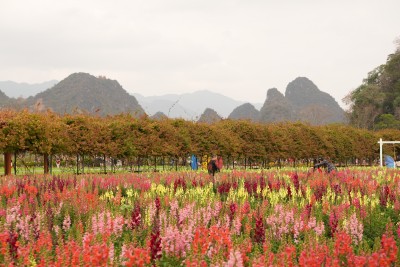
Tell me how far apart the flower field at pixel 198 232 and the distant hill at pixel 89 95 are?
111 m

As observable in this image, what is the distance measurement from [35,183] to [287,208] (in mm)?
8284

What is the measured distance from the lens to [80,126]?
2825 centimetres

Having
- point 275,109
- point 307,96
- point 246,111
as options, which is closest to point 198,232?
point 275,109

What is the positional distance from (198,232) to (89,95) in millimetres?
126623

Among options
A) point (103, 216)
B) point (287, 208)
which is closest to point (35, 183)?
point (103, 216)

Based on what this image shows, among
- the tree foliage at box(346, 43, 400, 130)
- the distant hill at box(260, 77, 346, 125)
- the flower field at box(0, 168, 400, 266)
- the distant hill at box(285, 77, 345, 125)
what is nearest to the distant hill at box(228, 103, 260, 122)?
the distant hill at box(260, 77, 346, 125)

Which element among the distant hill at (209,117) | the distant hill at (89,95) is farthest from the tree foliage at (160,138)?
the distant hill at (89,95)

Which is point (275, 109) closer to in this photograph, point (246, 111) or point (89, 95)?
point (246, 111)

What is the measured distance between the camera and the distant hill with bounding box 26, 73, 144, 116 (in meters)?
123

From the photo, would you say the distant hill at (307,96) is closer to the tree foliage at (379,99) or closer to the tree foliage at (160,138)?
the tree foliage at (379,99)

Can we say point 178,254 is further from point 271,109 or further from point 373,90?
point 271,109

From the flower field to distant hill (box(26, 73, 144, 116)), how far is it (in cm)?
11142

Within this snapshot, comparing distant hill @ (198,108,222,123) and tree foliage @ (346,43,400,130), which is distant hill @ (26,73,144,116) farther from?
tree foliage @ (346,43,400,130)

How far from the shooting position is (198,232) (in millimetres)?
6184
